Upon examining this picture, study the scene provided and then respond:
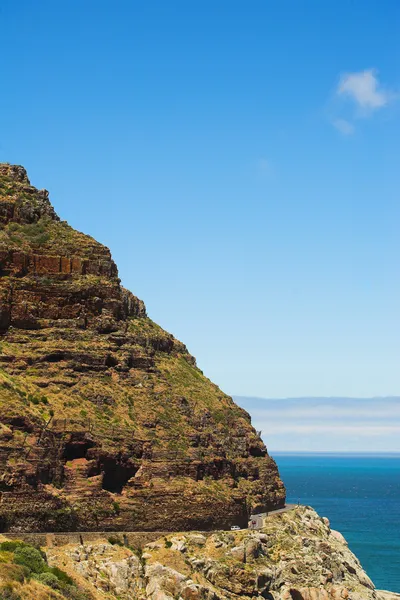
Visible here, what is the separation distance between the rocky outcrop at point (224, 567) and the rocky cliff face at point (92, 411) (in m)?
3.39

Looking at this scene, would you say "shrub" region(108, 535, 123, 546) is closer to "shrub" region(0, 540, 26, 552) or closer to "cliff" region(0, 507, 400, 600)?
"cliff" region(0, 507, 400, 600)

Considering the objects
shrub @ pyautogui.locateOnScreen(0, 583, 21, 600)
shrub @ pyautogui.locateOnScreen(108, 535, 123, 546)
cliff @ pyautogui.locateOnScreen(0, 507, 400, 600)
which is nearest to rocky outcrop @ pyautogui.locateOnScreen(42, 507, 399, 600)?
cliff @ pyautogui.locateOnScreen(0, 507, 400, 600)

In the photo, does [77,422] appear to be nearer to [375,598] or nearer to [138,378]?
[138,378]

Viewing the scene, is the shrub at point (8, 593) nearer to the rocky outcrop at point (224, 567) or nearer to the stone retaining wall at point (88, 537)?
the rocky outcrop at point (224, 567)

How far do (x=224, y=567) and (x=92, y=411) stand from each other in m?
17.6

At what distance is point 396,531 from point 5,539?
11725 cm

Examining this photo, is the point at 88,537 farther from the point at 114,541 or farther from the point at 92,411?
the point at 92,411

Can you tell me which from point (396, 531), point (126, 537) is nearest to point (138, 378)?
point (126, 537)

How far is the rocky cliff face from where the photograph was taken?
74.2 m

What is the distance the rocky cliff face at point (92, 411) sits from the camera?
7419 centimetres

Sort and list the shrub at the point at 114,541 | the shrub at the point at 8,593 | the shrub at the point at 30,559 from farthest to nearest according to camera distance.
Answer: the shrub at the point at 114,541, the shrub at the point at 30,559, the shrub at the point at 8,593

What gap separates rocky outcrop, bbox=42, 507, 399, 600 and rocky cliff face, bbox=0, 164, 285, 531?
3.39 meters

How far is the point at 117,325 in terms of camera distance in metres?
90.7

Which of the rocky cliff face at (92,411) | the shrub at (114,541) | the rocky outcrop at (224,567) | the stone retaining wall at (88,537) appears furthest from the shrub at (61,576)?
the shrub at (114,541)
